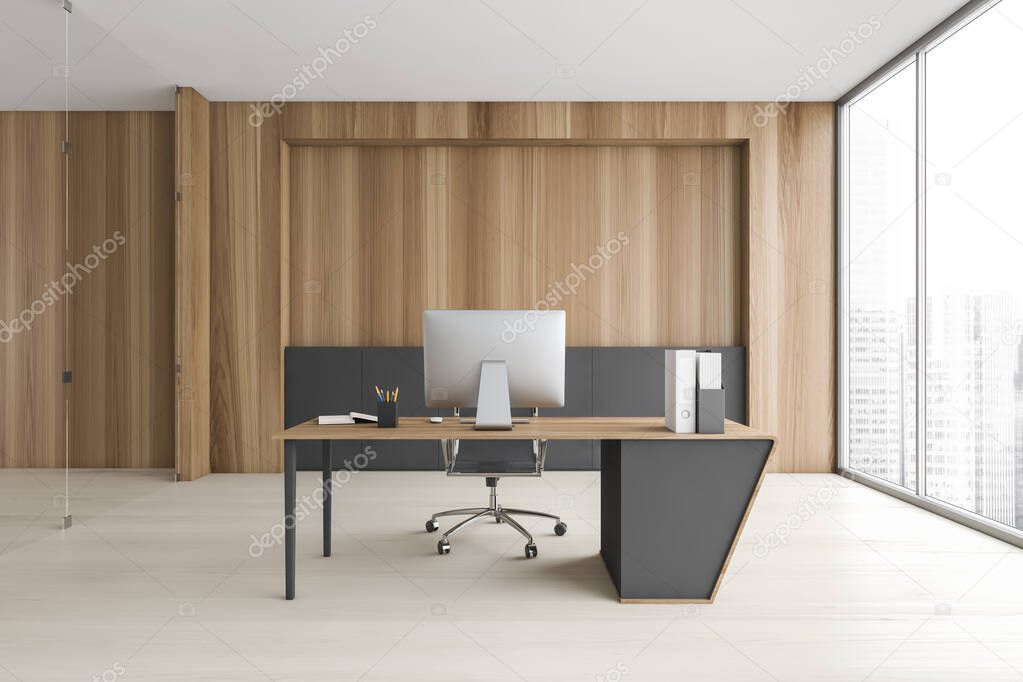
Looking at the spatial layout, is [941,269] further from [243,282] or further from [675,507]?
[243,282]

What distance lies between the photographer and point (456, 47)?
4660 millimetres

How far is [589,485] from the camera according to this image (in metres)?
5.16

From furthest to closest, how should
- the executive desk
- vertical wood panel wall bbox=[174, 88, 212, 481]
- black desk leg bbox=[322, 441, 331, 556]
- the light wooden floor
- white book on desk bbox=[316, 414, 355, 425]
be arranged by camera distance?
vertical wood panel wall bbox=[174, 88, 212, 481]
black desk leg bbox=[322, 441, 331, 556]
white book on desk bbox=[316, 414, 355, 425]
the executive desk
the light wooden floor

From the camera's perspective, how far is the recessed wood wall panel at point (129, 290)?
5.75m

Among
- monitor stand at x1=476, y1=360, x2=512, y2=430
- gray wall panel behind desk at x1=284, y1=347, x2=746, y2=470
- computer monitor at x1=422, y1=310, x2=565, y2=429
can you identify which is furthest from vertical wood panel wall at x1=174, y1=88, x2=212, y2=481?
monitor stand at x1=476, y1=360, x2=512, y2=430

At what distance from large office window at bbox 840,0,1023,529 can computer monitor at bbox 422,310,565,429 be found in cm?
258

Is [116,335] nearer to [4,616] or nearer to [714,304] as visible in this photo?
[4,616]

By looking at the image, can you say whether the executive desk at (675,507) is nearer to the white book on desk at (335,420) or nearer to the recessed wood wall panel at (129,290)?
the white book on desk at (335,420)

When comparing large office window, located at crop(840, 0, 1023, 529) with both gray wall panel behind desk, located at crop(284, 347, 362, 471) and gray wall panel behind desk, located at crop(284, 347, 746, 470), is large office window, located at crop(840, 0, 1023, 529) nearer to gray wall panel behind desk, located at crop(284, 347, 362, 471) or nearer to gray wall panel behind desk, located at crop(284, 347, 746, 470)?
gray wall panel behind desk, located at crop(284, 347, 746, 470)

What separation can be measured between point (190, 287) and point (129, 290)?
0.81m

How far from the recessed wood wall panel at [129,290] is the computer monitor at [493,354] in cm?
368

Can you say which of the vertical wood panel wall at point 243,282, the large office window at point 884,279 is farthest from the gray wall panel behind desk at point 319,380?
the large office window at point 884,279

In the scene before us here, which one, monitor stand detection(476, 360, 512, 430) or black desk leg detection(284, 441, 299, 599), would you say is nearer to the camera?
black desk leg detection(284, 441, 299, 599)

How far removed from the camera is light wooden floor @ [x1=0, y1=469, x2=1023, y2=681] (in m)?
2.28
